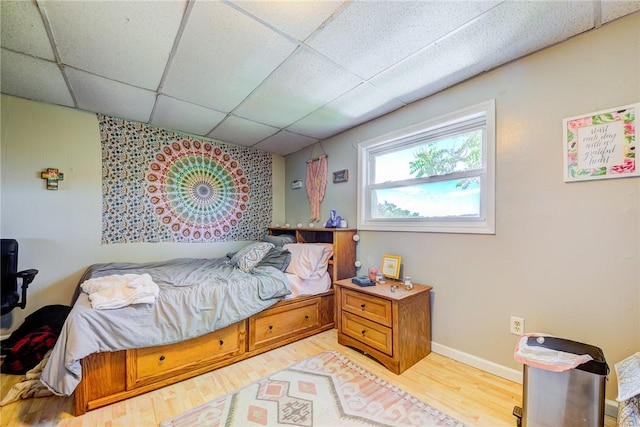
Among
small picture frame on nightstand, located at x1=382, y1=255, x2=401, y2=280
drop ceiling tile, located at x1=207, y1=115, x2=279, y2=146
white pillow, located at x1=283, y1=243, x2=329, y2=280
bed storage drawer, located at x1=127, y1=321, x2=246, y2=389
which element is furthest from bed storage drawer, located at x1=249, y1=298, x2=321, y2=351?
drop ceiling tile, located at x1=207, y1=115, x2=279, y2=146

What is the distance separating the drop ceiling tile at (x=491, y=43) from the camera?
54.6 inches

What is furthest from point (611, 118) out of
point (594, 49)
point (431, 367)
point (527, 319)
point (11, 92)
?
point (11, 92)

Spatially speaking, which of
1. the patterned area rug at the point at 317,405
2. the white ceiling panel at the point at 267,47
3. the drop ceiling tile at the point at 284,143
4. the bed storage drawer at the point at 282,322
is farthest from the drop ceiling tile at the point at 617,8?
the bed storage drawer at the point at 282,322

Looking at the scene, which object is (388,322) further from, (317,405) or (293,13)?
(293,13)

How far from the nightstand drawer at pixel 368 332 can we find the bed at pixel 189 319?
459 mm

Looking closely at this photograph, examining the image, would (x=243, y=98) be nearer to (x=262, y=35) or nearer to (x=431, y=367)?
(x=262, y=35)

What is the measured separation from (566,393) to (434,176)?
5.39 feet

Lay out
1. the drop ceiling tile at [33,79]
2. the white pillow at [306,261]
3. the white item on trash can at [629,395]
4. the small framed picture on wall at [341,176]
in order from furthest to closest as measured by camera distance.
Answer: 1. the small framed picture on wall at [341,176]
2. the white pillow at [306,261]
3. the drop ceiling tile at [33,79]
4. the white item on trash can at [629,395]

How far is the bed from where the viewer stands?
152cm

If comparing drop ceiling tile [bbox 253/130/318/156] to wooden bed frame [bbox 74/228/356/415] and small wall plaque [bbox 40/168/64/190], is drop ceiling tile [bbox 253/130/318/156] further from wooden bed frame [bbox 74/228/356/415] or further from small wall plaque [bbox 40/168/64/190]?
small wall plaque [bbox 40/168/64/190]

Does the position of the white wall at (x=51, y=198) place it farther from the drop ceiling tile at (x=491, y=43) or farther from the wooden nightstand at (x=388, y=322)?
the drop ceiling tile at (x=491, y=43)

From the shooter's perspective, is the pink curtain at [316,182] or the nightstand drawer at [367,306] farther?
the pink curtain at [316,182]

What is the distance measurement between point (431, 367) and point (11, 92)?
432 cm

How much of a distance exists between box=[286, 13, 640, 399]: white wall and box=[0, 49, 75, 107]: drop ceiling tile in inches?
122
